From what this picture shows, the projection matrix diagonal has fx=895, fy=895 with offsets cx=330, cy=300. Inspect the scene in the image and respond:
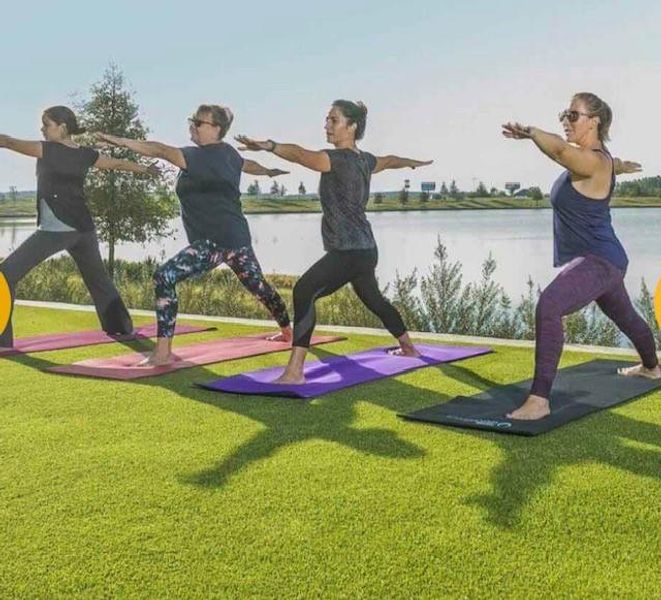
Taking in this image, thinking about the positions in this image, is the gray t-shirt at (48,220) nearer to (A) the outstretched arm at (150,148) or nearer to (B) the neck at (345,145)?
(A) the outstretched arm at (150,148)

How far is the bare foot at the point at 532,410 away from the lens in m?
4.79

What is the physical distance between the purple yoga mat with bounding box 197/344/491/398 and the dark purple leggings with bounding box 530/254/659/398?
1393mm

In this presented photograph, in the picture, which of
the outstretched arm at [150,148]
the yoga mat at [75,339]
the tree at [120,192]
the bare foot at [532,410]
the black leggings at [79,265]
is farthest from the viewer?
the tree at [120,192]

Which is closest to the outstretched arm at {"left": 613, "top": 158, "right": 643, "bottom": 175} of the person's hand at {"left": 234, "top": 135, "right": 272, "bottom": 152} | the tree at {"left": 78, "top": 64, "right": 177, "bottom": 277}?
the person's hand at {"left": 234, "top": 135, "right": 272, "bottom": 152}

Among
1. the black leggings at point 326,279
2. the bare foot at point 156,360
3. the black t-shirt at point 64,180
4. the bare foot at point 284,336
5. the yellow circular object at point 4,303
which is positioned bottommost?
the bare foot at point 156,360

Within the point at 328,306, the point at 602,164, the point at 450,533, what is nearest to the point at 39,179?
the point at 328,306

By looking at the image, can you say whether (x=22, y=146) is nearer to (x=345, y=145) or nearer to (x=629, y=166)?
(x=345, y=145)

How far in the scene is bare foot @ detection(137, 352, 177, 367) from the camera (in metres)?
6.56

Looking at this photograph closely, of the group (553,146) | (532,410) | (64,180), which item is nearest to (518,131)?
(553,146)

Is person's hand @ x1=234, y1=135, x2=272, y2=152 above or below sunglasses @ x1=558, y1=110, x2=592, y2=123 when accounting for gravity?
below

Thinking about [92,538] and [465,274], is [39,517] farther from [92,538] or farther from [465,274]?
[465,274]

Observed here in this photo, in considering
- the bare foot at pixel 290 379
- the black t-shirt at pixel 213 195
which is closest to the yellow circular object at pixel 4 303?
the black t-shirt at pixel 213 195

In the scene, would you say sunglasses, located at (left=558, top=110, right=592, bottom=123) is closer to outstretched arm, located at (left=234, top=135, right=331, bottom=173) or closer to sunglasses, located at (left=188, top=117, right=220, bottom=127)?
outstretched arm, located at (left=234, top=135, right=331, bottom=173)

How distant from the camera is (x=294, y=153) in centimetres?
542
